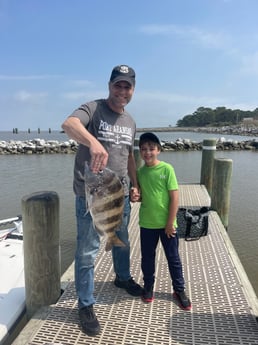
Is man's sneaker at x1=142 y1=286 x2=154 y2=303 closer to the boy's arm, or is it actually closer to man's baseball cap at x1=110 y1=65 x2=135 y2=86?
the boy's arm

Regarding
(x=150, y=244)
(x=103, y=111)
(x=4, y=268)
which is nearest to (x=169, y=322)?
(x=150, y=244)

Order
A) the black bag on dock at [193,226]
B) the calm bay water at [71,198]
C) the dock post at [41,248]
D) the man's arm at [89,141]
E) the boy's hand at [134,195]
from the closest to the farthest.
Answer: the man's arm at [89,141], the dock post at [41,248], the boy's hand at [134,195], the black bag on dock at [193,226], the calm bay water at [71,198]

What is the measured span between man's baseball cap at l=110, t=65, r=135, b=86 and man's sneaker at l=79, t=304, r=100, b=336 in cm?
208

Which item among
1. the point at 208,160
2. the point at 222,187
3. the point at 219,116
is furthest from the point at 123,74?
the point at 219,116

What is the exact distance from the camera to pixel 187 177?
15648 millimetres

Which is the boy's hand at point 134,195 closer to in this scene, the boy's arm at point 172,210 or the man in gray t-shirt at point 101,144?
the man in gray t-shirt at point 101,144

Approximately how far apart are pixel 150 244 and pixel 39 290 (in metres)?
1.24

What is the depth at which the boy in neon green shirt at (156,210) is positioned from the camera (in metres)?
3.23

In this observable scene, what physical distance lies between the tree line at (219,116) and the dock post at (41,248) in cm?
11831

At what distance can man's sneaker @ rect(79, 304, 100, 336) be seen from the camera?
9.38 ft

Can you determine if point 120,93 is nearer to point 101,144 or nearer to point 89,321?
point 101,144

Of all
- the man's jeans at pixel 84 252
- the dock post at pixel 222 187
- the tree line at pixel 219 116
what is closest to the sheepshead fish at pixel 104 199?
the man's jeans at pixel 84 252

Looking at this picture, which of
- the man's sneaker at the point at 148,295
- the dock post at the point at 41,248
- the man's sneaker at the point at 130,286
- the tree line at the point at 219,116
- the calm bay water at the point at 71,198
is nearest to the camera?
the dock post at the point at 41,248

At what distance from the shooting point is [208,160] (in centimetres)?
924
